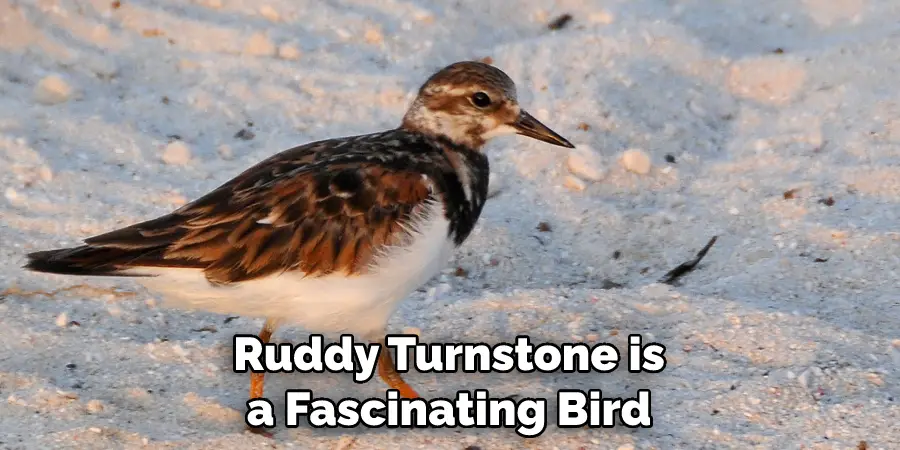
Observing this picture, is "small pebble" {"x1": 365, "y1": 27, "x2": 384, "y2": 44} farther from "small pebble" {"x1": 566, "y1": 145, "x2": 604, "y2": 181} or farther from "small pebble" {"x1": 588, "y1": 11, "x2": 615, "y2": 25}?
"small pebble" {"x1": 566, "y1": 145, "x2": 604, "y2": 181}

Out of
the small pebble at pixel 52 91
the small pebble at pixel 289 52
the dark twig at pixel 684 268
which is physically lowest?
the dark twig at pixel 684 268

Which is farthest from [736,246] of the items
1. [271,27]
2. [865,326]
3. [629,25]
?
[271,27]

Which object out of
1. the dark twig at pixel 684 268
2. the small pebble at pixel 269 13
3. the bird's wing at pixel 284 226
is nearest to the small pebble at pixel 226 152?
the small pebble at pixel 269 13

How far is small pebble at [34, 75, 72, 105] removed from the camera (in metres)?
5.32

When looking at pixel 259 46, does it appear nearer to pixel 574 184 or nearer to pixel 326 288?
pixel 574 184

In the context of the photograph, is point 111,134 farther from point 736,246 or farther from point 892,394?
point 892,394

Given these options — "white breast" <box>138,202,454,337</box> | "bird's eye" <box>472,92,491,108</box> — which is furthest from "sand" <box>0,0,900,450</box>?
"bird's eye" <box>472,92,491,108</box>

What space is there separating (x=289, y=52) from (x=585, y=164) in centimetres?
151

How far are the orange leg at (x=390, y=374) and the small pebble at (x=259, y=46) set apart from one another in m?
2.36

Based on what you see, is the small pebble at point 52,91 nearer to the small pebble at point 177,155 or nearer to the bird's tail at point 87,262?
the small pebble at point 177,155

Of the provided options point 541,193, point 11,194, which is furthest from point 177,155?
point 541,193

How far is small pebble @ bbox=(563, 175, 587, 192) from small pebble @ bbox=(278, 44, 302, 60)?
1.46m

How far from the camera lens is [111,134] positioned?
5.13m

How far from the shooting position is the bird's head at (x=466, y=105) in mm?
3736
